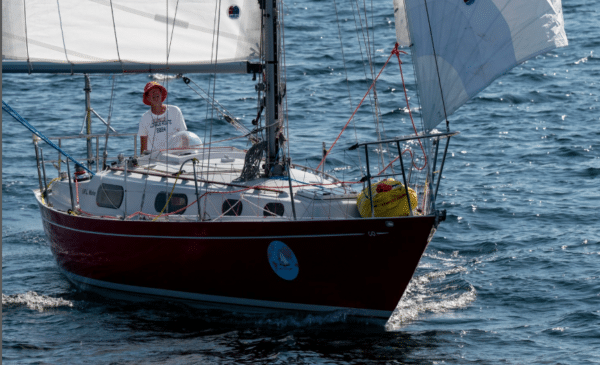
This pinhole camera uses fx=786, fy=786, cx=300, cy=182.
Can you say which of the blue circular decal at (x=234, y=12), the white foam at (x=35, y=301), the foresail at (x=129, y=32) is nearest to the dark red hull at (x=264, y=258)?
the white foam at (x=35, y=301)

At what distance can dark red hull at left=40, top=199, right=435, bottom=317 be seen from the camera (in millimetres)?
11367

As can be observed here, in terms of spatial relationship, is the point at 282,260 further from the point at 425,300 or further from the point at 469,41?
the point at 469,41

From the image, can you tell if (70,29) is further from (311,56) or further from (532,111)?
(311,56)

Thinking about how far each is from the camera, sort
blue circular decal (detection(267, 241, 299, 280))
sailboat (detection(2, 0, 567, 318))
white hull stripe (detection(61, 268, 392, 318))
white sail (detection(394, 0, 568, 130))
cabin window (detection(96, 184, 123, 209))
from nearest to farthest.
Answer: white sail (detection(394, 0, 568, 130))
sailboat (detection(2, 0, 567, 318))
blue circular decal (detection(267, 241, 299, 280))
white hull stripe (detection(61, 268, 392, 318))
cabin window (detection(96, 184, 123, 209))

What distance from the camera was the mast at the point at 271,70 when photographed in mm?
12664

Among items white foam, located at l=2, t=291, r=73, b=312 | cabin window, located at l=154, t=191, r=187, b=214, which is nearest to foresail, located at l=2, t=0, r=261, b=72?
cabin window, located at l=154, t=191, r=187, b=214

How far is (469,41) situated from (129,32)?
5.91 m

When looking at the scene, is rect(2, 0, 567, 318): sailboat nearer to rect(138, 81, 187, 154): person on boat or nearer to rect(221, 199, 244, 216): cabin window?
rect(221, 199, 244, 216): cabin window

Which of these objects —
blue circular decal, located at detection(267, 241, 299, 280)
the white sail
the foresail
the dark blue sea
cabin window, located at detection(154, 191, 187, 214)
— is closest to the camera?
the white sail

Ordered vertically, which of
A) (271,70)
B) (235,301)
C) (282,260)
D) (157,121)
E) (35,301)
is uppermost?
(271,70)

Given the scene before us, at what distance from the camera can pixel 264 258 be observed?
11797 mm

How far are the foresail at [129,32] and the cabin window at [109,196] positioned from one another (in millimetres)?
2022

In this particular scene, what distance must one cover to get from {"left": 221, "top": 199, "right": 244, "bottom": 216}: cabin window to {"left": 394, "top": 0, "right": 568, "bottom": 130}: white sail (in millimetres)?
3319

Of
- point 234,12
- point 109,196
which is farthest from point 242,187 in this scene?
point 234,12
